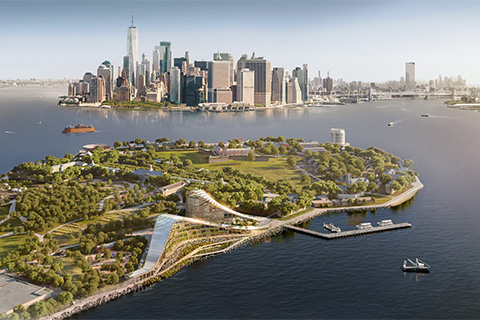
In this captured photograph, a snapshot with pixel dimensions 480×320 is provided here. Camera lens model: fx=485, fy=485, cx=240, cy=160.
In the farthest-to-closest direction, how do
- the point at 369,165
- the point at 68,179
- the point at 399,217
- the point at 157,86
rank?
the point at 157,86 → the point at 369,165 → the point at 68,179 → the point at 399,217

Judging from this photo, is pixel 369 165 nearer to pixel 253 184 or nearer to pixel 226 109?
pixel 253 184

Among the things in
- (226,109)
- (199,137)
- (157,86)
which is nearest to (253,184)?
(199,137)

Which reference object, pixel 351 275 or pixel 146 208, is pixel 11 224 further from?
pixel 351 275

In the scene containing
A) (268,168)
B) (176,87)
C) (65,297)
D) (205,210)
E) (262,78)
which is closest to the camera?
(65,297)

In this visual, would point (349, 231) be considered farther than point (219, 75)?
No

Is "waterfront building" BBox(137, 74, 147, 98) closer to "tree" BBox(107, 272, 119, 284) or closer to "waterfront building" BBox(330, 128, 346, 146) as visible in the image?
"waterfront building" BBox(330, 128, 346, 146)

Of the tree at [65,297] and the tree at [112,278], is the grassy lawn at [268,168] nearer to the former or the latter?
the tree at [112,278]

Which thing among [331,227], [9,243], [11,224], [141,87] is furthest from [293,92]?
[9,243]
